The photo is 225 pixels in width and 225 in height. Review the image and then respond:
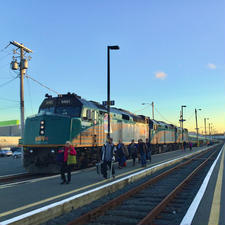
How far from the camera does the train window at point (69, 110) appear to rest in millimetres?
14134

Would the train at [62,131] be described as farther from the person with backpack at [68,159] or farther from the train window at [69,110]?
the person with backpack at [68,159]

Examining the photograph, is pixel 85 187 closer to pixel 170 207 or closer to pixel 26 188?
pixel 26 188

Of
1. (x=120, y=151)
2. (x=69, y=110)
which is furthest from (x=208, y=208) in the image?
(x=69, y=110)

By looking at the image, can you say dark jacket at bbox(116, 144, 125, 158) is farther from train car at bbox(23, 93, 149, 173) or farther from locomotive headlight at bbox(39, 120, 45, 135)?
locomotive headlight at bbox(39, 120, 45, 135)

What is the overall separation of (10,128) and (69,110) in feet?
300

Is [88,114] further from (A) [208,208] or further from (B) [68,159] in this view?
(A) [208,208]

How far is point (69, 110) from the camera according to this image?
47.0 feet

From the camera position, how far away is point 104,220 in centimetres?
558

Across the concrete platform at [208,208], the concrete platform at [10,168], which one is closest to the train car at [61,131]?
the concrete platform at [10,168]

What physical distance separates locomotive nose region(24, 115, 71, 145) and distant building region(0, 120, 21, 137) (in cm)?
8776

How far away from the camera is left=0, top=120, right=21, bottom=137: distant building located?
9612 centimetres

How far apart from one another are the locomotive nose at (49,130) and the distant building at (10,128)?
8776cm

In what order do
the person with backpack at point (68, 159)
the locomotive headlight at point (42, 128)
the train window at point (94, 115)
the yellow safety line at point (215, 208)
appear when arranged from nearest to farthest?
1. the yellow safety line at point (215, 208)
2. the person with backpack at point (68, 159)
3. the locomotive headlight at point (42, 128)
4. the train window at point (94, 115)

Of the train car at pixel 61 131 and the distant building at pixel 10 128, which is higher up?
the distant building at pixel 10 128
